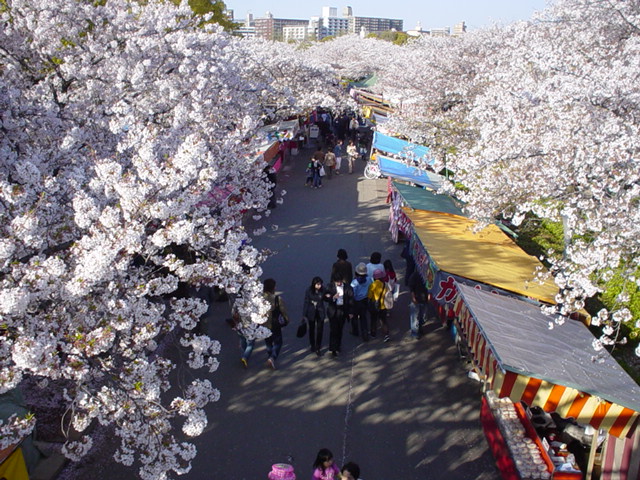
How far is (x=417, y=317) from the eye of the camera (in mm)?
8344

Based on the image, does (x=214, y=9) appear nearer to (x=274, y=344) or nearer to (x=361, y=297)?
(x=361, y=297)

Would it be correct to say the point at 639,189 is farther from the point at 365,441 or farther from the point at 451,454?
the point at 365,441

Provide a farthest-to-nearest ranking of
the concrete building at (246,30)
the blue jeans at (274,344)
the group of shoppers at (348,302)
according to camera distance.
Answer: the concrete building at (246,30), the group of shoppers at (348,302), the blue jeans at (274,344)

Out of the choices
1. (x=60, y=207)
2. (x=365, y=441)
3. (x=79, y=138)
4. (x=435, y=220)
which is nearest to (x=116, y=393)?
(x=60, y=207)

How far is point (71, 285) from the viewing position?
12.7ft

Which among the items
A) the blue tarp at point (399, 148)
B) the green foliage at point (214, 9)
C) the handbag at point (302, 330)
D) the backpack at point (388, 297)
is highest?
the green foliage at point (214, 9)

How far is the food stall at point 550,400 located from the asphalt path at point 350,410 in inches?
22.4

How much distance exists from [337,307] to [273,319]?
110 cm

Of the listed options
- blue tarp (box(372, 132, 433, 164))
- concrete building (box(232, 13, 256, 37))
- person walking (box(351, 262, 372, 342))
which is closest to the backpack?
person walking (box(351, 262, 372, 342))

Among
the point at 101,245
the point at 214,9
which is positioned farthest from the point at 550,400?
the point at 214,9

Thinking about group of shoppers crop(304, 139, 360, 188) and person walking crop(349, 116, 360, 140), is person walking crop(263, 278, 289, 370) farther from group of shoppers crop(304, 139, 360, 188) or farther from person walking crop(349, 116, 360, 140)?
person walking crop(349, 116, 360, 140)

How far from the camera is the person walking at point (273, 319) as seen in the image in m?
7.11

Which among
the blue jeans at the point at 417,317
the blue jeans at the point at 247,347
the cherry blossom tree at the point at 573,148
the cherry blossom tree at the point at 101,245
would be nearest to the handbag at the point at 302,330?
the blue jeans at the point at 247,347

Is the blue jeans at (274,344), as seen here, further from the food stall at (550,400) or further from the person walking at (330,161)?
the person walking at (330,161)
